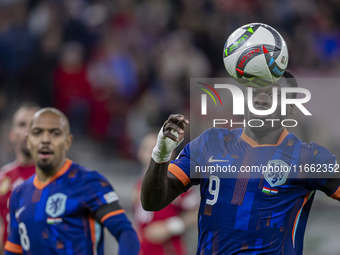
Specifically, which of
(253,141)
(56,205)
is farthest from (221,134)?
(56,205)

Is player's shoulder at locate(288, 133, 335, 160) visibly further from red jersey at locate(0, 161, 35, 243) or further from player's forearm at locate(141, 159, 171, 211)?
red jersey at locate(0, 161, 35, 243)

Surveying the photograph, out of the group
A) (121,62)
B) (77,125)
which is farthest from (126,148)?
(121,62)

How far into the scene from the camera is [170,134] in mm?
2924

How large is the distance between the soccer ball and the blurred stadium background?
225 inches

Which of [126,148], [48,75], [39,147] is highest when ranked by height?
[48,75]

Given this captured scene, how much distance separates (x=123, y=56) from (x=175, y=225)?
5008 millimetres

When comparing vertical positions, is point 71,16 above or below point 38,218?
above

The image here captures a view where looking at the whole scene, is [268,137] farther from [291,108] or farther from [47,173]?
[47,173]

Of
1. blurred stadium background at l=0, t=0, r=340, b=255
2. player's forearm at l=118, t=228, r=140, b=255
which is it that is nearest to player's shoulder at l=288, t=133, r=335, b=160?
player's forearm at l=118, t=228, r=140, b=255

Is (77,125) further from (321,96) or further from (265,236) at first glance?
(265,236)

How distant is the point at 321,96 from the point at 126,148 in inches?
149

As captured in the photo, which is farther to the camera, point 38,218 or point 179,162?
point 38,218

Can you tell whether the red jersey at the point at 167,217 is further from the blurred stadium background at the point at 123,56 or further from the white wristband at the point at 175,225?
the blurred stadium background at the point at 123,56

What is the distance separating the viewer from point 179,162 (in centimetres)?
338
